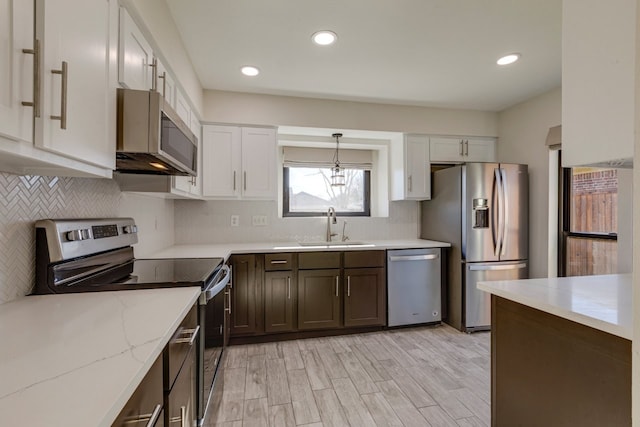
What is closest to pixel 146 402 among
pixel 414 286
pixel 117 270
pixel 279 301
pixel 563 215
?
pixel 117 270

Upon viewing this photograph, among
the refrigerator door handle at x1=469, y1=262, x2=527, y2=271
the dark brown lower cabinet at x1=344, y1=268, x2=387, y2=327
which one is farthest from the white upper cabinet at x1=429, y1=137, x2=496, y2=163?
the dark brown lower cabinet at x1=344, y1=268, x2=387, y2=327

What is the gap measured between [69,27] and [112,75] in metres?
0.28

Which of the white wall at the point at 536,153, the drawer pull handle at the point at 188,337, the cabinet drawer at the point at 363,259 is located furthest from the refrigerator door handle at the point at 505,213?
the drawer pull handle at the point at 188,337

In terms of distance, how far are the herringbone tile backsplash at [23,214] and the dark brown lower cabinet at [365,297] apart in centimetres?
222

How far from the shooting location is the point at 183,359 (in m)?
1.14

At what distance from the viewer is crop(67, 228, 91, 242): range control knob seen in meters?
1.31

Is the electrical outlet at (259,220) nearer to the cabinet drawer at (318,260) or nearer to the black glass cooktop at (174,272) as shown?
the cabinet drawer at (318,260)

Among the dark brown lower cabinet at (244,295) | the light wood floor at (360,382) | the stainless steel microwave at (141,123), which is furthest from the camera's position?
the dark brown lower cabinet at (244,295)

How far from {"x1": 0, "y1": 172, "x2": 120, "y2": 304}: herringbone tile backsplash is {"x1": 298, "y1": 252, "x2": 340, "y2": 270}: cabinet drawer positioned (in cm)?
178

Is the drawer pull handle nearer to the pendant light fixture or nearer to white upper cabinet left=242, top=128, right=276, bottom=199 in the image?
white upper cabinet left=242, top=128, right=276, bottom=199

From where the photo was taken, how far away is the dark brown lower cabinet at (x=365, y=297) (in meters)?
2.96

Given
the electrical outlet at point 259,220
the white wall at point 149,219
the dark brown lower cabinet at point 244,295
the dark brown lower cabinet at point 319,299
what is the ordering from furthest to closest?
the electrical outlet at point 259,220, the dark brown lower cabinet at point 319,299, the dark brown lower cabinet at point 244,295, the white wall at point 149,219

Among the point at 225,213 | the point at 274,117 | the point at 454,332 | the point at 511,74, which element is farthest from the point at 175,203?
the point at 511,74

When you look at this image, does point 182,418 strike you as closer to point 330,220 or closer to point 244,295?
point 244,295
